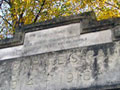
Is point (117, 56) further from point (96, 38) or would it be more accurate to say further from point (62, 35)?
point (62, 35)

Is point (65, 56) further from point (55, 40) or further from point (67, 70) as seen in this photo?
point (55, 40)

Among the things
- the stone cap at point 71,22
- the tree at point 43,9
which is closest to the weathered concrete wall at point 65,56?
the stone cap at point 71,22

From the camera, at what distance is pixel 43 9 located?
15.7 metres

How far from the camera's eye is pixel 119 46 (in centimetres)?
784

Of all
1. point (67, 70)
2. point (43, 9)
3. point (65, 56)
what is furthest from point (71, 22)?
point (43, 9)

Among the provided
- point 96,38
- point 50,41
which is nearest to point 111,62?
point 96,38

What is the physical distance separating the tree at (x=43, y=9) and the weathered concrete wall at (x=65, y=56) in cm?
532

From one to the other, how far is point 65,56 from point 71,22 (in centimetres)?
142

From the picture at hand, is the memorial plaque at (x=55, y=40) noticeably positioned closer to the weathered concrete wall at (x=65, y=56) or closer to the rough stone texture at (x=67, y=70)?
the weathered concrete wall at (x=65, y=56)

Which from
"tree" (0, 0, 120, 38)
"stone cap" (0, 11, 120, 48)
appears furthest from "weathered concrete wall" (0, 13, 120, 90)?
"tree" (0, 0, 120, 38)

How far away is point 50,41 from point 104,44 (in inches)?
84.8

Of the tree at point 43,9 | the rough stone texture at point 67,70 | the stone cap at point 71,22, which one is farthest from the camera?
the tree at point 43,9

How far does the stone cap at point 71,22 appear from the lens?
8.36 metres

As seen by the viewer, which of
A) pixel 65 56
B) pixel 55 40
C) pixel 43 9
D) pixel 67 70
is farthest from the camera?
pixel 43 9
